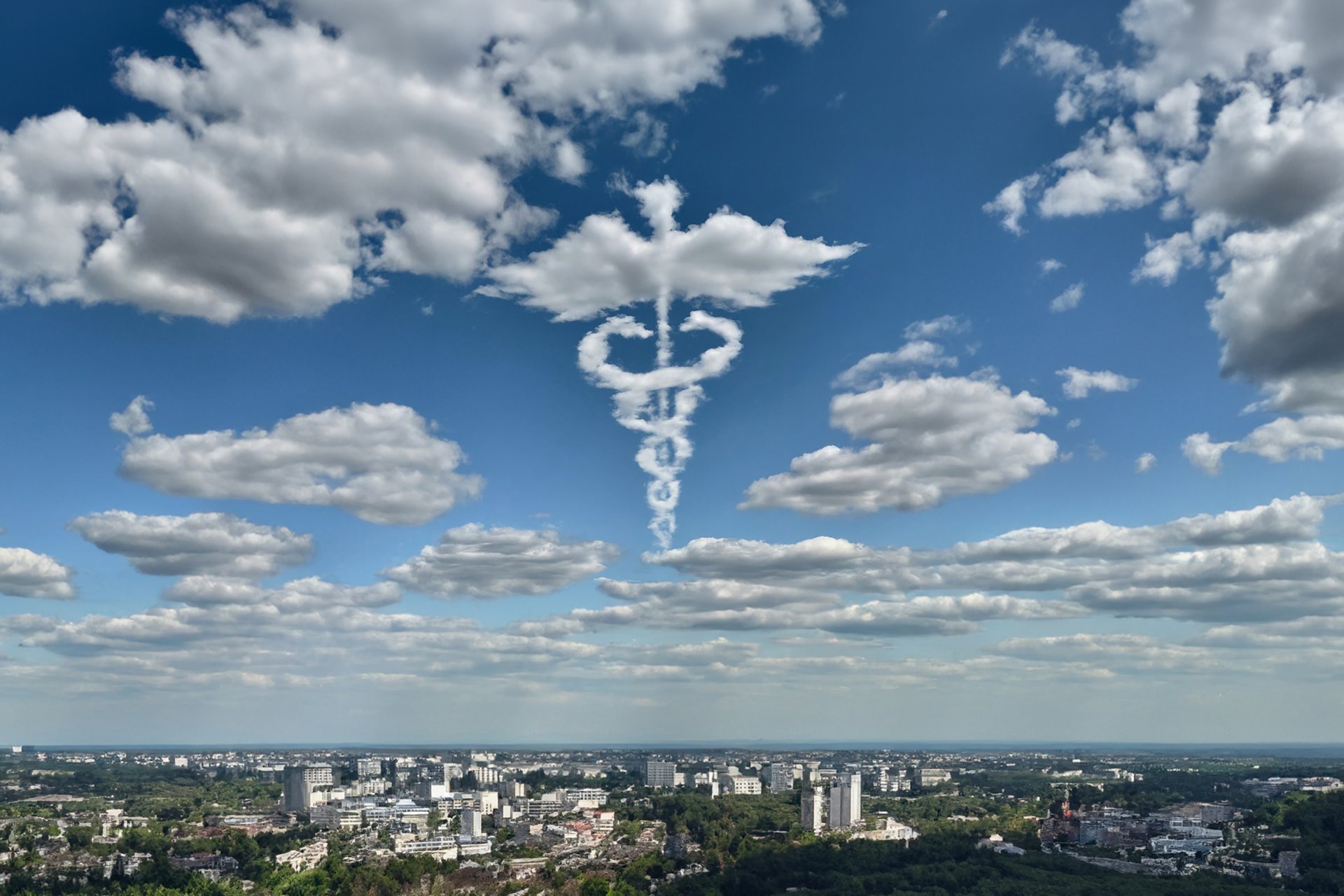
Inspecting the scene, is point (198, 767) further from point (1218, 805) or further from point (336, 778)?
point (1218, 805)

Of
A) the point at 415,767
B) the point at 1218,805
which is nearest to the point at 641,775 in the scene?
the point at 415,767

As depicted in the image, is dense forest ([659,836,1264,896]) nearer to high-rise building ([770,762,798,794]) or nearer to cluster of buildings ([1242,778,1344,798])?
cluster of buildings ([1242,778,1344,798])

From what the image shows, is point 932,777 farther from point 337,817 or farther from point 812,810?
point 337,817

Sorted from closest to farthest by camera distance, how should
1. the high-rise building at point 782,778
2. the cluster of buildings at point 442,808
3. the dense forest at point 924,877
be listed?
the dense forest at point 924,877
the cluster of buildings at point 442,808
the high-rise building at point 782,778

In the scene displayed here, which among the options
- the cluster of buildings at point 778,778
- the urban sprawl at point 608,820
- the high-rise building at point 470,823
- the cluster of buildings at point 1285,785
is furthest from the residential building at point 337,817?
the cluster of buildings at point 1285,785

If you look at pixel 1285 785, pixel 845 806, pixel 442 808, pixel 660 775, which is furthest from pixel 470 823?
pixel 1285 785

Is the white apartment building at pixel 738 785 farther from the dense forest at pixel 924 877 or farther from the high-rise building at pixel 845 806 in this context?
the dense forest at pixel 924 877

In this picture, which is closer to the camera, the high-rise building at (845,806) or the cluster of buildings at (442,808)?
the cluster of buildings at (442,808)
